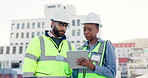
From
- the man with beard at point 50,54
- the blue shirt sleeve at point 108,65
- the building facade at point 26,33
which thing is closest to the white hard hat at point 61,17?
the man with beard at point 50,54

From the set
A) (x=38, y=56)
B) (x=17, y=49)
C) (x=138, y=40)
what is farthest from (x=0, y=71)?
(x=138, y=40)

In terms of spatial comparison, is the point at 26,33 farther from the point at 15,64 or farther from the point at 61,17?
the point at 61,17

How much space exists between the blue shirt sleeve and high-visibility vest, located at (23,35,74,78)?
0.50m

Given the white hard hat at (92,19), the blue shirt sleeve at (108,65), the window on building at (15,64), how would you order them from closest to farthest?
1. the blue shirt sleeve at (108,65)
2. the white hard hat at (92,19)
3. the window on building at (15,64)

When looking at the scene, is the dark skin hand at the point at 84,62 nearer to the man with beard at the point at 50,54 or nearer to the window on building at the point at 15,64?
the man with beard at the point at 50,54

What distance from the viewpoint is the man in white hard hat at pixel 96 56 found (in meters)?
3.13

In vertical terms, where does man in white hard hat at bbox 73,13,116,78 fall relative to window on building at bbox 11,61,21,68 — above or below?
above

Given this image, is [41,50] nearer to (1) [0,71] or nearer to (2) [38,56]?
(2) [38,56]

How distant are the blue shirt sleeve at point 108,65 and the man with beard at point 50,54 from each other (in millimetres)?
497

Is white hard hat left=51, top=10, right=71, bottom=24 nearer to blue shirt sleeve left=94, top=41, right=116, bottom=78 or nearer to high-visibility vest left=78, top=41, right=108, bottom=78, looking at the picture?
high-visibility vest left=78, top=41, right=108, bottom=78

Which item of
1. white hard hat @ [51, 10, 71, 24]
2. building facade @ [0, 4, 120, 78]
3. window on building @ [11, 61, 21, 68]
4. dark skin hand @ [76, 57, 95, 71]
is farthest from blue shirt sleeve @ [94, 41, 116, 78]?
window on building @ [11, 61, 21, 68]

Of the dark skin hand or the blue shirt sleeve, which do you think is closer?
the dark skin hand

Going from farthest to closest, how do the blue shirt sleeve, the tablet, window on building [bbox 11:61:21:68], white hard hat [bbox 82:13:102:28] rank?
window on building [bbox 11:61:21:68], white hard hat [bbox 82:13:102:28], the blue shirt sleeve, the tablet

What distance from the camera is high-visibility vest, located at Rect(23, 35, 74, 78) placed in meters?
2.87
